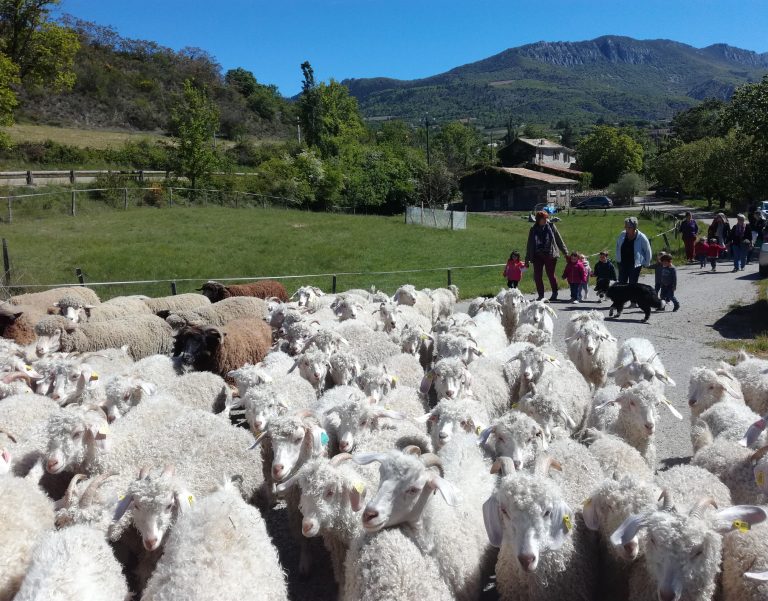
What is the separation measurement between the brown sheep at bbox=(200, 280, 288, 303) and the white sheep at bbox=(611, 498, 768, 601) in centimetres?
1013

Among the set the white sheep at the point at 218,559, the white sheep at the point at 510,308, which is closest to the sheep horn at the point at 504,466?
the white sheep at the point at 218,559

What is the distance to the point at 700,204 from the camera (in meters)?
63.2

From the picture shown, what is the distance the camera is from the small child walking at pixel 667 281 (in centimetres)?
1304

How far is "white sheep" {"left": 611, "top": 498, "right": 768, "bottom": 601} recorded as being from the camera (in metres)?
3.09

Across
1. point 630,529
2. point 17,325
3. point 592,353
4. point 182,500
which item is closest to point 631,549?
point 630,529

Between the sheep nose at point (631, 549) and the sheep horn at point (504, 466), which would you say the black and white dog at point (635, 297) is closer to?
the sheep horn at point (504, 466)

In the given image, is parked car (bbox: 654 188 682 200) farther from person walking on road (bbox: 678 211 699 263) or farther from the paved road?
the paved road

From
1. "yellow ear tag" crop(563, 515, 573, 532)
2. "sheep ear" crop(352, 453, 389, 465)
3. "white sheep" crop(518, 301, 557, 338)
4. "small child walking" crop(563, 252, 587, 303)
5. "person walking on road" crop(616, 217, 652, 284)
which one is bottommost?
"yellow ear tag" crop(563, 515, 573, 532)

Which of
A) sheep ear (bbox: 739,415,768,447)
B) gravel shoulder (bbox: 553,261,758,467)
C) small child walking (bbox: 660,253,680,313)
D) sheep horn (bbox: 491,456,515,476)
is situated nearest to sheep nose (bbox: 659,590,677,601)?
sheep horn (bbox: 491,456,515,476)

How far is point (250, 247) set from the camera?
24391 mm

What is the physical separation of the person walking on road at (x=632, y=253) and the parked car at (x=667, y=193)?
219ft

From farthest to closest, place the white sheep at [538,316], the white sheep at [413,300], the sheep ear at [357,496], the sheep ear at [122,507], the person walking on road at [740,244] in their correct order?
the person walking on road at [740,244]
the white sheep at [413,300]
the white sheep at [538,316]
the sheep ear at [357,496]
the sheep ear at [122,507]

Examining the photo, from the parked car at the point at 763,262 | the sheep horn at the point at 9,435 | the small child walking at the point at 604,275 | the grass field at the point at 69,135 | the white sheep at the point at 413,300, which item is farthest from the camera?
the grass field at the point at 69,135

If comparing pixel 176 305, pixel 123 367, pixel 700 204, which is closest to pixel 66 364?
pixel 123 367
